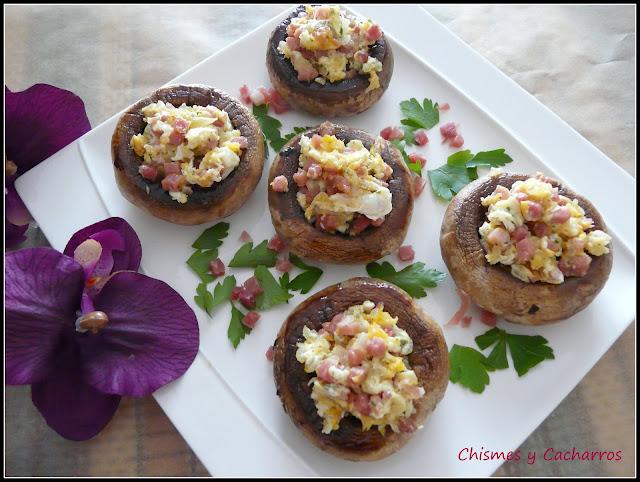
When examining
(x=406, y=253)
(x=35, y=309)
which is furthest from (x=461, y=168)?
(x=35, y=309)

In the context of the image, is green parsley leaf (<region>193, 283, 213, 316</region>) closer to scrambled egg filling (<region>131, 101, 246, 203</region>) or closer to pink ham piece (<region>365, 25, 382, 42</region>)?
scrambled egg filling (<region>131, 101, 246, 203</region>)

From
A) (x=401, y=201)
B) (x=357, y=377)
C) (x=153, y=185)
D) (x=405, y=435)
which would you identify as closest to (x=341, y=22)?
(x=401, y=201)

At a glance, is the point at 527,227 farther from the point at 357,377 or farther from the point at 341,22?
the point at 341,22

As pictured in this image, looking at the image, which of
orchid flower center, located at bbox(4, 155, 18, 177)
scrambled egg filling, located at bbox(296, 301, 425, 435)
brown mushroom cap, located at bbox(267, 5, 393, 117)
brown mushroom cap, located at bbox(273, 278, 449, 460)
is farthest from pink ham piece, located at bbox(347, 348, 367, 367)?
orchid flower center, located at bbox(4, 155, 18, 177)

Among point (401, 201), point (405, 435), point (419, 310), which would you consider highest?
point (401, 201)

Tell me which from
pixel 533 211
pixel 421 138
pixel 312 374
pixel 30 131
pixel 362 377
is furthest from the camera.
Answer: pixel 421 138

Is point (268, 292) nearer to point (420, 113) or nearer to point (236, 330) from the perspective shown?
point (236, 330)

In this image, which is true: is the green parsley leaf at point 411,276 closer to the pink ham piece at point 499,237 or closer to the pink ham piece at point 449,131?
the pink ham piece at point 499,237
